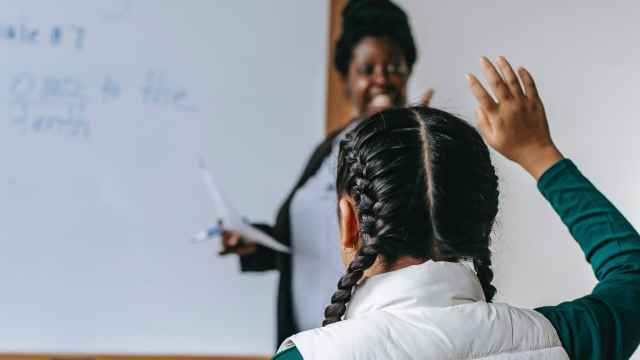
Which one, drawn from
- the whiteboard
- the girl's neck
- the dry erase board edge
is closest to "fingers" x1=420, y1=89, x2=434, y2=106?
the whiteboard

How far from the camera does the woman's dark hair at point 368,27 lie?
2100 millimetres

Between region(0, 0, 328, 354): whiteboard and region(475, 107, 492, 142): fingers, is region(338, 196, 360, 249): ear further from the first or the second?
region(0, 0, 328, 354): whiteboard

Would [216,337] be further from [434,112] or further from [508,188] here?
[434,112]

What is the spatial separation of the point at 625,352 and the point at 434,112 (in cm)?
28

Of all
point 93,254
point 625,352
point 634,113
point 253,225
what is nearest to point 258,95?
point 253,225

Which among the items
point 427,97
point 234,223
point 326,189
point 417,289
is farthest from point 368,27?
point 417,289

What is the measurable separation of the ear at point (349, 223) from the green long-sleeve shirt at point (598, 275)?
14 centimetres

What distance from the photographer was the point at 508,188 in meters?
2.08

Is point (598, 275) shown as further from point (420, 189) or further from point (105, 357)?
point (105, 357)

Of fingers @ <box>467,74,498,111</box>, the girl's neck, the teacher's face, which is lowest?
the girl's neck

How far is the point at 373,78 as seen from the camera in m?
2.09

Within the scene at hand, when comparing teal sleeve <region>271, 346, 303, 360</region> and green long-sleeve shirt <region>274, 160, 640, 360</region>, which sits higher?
green long-sleeve shirt <region>274, 160, 640, 360</region>

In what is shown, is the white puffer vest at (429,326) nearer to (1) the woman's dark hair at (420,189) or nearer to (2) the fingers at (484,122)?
(1) the woman's dark hair at (420,189)

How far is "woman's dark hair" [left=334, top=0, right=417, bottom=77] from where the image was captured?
2.10 meters
